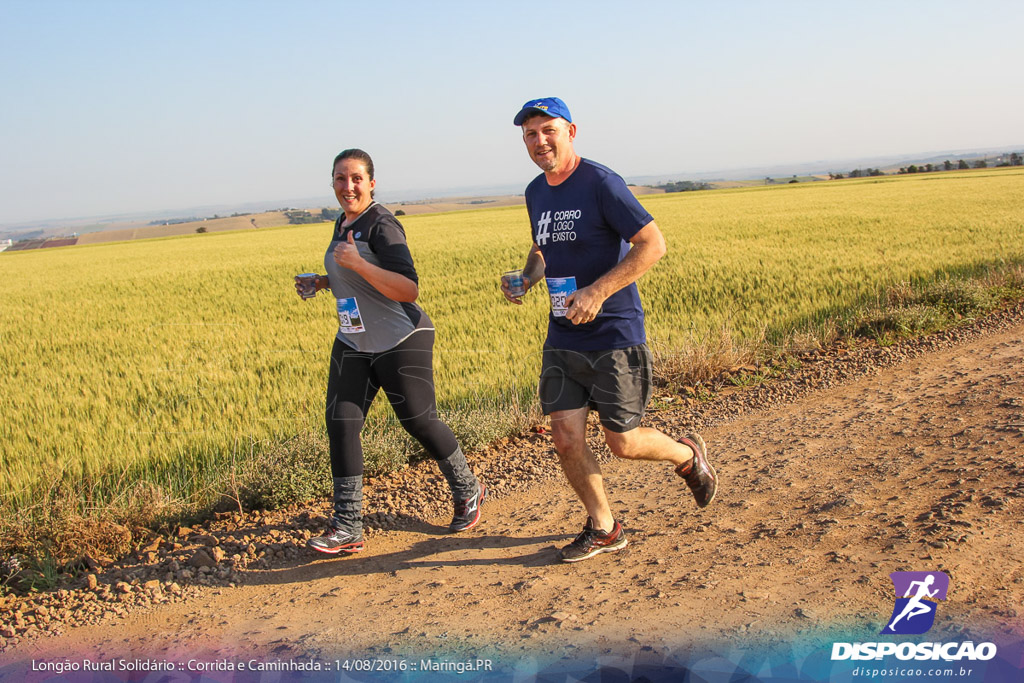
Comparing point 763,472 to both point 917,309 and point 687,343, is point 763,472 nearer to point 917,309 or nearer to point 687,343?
point 687,343

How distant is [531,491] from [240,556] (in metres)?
1.67

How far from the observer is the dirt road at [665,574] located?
2787 mm

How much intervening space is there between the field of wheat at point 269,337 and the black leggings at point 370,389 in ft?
3.76

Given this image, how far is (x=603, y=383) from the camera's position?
3500mm

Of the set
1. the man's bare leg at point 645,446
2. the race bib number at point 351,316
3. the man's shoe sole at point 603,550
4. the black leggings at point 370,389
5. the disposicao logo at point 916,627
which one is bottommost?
the man's shoe sole at point 603,550

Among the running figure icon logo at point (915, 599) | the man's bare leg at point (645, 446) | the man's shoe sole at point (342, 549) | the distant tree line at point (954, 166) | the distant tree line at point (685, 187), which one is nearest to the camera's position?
the running figure icon logo at point (915, 599)

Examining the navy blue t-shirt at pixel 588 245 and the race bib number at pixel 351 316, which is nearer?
the navy blue t-shirt at pixel 588 245

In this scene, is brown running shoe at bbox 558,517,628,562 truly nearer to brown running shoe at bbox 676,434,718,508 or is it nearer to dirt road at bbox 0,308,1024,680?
dirt road at bbox 0,308,1024,680

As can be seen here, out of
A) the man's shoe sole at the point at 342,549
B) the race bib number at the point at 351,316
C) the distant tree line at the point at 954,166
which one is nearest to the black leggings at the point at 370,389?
the race bib number at the point at 351,316

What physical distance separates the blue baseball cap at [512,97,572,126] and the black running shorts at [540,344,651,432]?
1.04 metres

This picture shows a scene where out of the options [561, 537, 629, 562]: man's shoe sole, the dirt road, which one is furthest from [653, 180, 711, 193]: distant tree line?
[561, 537, 629, 562]: man's shoe sole

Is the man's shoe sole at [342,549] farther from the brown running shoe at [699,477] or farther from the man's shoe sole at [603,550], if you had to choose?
the brown running shoe at [699,477]

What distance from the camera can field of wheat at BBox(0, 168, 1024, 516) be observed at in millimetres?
5312

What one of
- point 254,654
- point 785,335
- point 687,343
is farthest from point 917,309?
point 254,654
